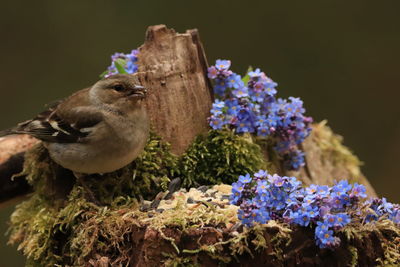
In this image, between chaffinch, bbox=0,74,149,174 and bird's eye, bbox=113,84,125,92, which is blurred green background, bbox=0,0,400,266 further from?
bird's eye, bbox=113,84,125,92

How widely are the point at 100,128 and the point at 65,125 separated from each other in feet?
1.09

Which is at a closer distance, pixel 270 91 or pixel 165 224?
pixel 165 224

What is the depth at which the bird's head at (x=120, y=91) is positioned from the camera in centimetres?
462

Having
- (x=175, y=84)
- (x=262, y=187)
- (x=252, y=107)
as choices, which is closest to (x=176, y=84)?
(x=175, y=84)

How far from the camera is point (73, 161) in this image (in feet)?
14.9

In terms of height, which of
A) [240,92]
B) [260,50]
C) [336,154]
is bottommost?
[240,92]

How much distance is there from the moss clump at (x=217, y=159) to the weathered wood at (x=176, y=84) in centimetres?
12

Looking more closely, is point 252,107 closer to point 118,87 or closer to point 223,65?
point 223,65

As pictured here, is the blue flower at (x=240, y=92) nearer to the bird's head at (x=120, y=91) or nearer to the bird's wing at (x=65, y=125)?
the bird's head at (x=120, y=91)

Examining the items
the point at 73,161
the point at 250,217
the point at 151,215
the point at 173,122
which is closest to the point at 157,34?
the point at 173,122

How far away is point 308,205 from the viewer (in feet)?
11.6

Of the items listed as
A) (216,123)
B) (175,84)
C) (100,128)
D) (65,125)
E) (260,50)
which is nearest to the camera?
(100,128)

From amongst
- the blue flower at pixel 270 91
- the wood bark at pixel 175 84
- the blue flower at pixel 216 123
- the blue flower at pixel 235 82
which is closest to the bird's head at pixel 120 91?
the wood bark at pixel 175 84

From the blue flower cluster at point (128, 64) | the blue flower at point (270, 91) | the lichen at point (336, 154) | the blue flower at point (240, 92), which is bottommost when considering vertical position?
the blue flower cluster at point (128, 64)
